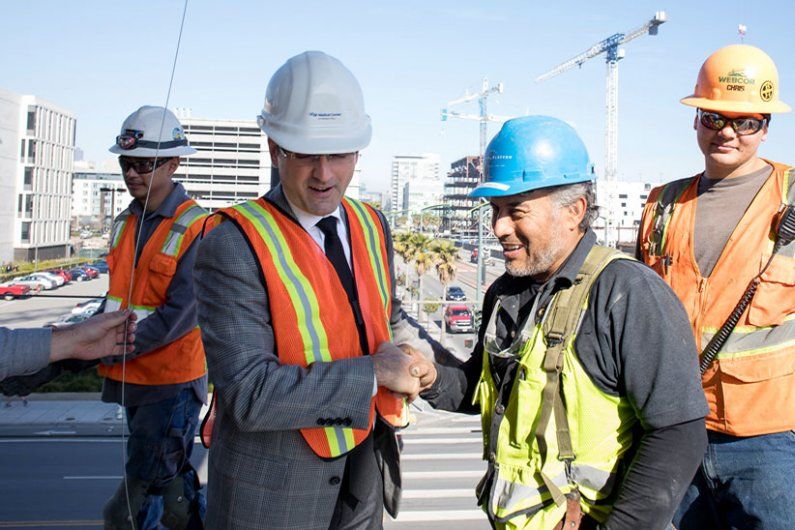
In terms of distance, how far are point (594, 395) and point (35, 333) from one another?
6.01 feet

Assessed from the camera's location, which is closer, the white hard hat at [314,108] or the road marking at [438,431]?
the white hard hat at [314,108]

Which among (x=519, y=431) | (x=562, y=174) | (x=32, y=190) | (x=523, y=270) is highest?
(x=32, y=190)

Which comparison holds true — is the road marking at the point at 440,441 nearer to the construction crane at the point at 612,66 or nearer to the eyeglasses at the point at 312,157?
the eyeglasses at the point at 312,157

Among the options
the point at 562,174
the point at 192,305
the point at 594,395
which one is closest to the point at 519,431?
the point at 594,395

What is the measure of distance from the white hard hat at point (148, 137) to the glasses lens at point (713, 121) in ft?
8.89

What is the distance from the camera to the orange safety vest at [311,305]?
2.17 meters

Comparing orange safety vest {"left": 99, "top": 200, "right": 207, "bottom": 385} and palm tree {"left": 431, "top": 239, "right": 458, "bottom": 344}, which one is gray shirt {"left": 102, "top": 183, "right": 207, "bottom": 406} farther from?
palm tree {"left": 431, "top": 239, "right": 458, "bottom": 344}

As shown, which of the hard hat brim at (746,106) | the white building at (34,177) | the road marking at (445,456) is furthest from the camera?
the white building at (34,177)

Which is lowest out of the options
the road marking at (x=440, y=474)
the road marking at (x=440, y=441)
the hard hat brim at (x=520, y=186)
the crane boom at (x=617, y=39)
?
the road marking at (x=440, y=441)

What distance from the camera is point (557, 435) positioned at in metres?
2.10

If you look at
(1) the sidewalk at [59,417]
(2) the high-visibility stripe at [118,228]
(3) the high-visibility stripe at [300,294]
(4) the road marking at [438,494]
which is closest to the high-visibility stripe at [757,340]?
(3) the high-visibility stripe at [300,294]

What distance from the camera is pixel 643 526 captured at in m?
2.00

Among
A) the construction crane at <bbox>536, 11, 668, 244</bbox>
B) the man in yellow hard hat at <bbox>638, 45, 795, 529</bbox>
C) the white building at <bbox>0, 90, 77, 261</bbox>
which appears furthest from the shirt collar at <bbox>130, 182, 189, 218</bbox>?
the construction crane at <bbox>536, 11, 668, 244</bbox>

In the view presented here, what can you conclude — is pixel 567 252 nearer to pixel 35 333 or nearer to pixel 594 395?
pixel 594 395
